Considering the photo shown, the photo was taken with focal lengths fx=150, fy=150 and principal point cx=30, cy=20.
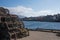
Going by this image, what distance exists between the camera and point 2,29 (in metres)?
18.2

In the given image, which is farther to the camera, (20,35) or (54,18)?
(54,18)

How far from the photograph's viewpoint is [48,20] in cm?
18988

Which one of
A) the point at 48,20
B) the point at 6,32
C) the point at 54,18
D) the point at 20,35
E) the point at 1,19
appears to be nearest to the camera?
the point at 6,32

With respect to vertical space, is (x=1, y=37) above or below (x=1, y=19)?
below

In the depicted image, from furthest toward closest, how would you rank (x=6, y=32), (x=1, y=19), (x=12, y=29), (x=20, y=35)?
(x=20, y=35) → (x=12, y=29) → (x=1, y=19) → (x=6, y=32)

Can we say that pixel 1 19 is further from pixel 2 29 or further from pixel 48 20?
pixel 48 20

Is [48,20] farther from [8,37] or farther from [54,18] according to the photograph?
[8,37]

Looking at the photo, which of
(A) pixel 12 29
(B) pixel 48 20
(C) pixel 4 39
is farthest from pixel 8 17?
(B) pixel 48 20

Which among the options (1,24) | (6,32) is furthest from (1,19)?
(6,32)

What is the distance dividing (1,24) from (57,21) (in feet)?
529

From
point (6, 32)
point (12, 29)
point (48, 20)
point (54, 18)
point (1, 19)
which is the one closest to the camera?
point (6, 32)

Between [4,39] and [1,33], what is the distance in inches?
31.8

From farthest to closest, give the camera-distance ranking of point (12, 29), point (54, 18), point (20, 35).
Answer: point (54, 18) → point (20, 35) → point (12, 29)

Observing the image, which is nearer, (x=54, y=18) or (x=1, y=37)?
(x=1, y=37)
